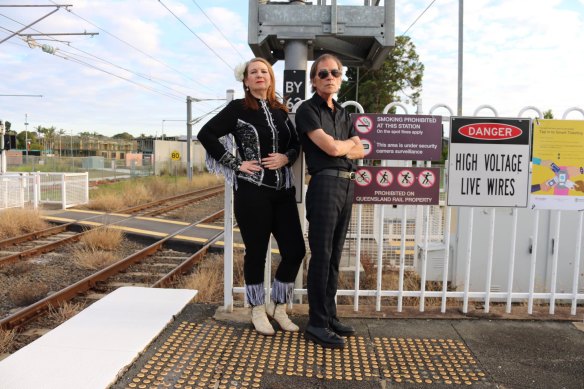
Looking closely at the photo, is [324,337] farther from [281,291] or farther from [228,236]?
[228,236]

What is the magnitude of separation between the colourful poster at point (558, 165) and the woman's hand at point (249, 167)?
7.78 ft

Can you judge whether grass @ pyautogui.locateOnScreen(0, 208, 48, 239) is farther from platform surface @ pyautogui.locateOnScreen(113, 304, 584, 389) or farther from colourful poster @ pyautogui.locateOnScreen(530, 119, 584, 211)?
colourful poster @ pyautogui.locateOnScreen(530, 119, 584, 211)

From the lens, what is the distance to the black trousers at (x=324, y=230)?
343cm

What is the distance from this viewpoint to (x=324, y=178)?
344 cm

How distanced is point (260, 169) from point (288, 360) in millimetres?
1338

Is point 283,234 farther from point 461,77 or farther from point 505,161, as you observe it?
point 461,77

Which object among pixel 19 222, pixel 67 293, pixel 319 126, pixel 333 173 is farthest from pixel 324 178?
pixel 19 222

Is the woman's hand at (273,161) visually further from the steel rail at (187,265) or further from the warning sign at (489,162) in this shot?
the steel rail at (187,265)

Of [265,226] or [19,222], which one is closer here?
[265,226]

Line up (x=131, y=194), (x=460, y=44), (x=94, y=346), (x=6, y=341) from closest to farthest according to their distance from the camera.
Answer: (x=94, y=346), (x=6, y=341), (x=131, y=194), (x=460, y=44)

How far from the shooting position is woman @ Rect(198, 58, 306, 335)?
11.7 ft

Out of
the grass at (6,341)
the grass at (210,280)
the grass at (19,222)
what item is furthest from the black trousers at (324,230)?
the grass at (19,222)

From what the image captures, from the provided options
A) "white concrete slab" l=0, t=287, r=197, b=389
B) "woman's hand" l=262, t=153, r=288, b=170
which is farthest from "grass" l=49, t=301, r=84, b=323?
"woman's hand" l=262, t=153, r=288, b=170

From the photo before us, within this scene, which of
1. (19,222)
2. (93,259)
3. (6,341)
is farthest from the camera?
(19,222)
